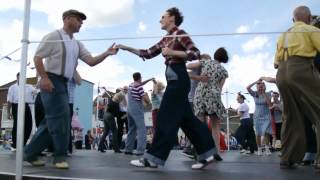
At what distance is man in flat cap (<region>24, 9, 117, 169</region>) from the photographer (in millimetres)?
4602

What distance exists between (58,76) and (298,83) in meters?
2.52

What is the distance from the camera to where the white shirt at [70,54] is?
4786 millimetres

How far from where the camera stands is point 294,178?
379cm

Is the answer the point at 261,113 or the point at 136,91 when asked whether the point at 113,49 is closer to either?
the point at 136,91

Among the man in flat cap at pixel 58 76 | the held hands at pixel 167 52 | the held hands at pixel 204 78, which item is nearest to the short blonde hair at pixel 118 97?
the held hands at pixel 204 78

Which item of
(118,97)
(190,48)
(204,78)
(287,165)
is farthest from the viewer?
(118,97)

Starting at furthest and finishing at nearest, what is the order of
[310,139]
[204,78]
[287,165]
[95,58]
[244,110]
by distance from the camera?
[244,110] < [204,78] < [310,139] < [95,58] < [287,165]

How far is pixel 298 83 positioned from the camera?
4379 millimetres

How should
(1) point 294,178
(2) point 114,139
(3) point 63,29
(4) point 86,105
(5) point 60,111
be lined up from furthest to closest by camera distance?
1. (4) point 86,105
2. (2) point 114,139
3. (3) point 63,29
4. (5) point 60,111
5. (1) point 294,178

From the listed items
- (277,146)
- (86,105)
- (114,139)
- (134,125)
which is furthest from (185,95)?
(86,105)

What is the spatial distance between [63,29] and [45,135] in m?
1.23

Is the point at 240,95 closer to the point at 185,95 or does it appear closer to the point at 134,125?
the point at 134,125

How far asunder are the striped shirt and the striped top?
3569mm

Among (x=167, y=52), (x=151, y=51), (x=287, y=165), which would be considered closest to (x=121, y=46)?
(x=151, y=51)
